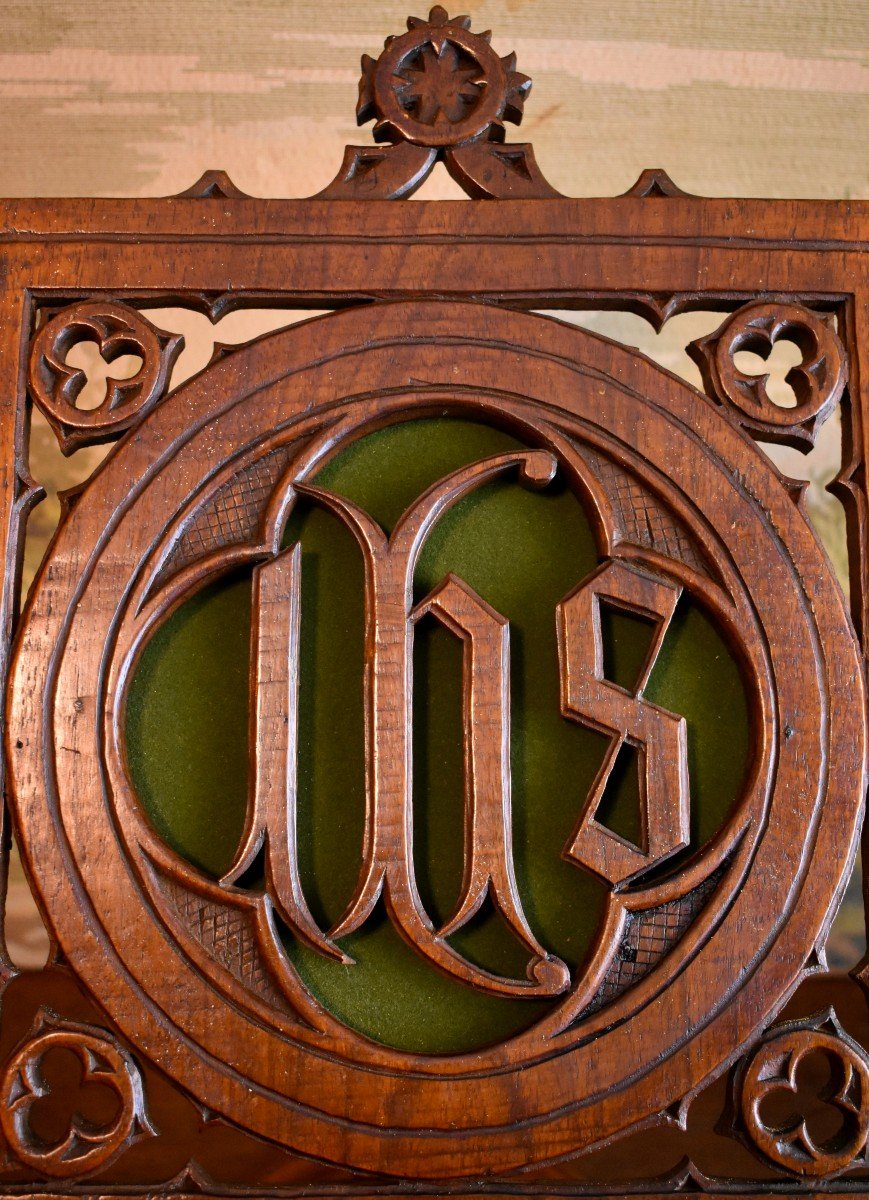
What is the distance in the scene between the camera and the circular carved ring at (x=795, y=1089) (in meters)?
0.78

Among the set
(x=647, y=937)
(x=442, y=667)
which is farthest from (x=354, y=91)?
(x=647, y=937)

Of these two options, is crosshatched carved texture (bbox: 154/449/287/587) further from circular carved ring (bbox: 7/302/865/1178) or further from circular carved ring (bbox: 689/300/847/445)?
circular carved ring (bbox: 689/300/847/445)

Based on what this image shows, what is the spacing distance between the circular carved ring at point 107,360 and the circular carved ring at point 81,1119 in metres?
0.38

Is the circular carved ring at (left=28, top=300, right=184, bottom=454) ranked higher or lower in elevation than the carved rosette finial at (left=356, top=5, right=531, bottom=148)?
lower

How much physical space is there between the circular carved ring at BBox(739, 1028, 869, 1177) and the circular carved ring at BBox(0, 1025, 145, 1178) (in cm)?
37

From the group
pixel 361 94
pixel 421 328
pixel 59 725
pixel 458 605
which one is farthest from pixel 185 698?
pixel 361 94

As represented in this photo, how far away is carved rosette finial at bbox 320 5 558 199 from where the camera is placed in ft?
2.91

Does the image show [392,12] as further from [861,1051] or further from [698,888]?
[861,1051]

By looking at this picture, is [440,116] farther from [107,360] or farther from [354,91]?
[354,91]

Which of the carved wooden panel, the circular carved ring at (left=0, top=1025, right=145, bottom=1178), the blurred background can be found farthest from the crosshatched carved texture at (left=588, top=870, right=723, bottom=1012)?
the blurred background

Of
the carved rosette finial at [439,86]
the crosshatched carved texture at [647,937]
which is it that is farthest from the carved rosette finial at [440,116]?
the crosshatched carved texture at [647,937]

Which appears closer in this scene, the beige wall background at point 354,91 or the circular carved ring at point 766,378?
the circular carved ring at point 766,378

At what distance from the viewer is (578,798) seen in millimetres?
830

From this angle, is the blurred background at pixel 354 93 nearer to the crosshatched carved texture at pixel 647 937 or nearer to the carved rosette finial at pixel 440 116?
the carved rosette finial at pixel 440 116
